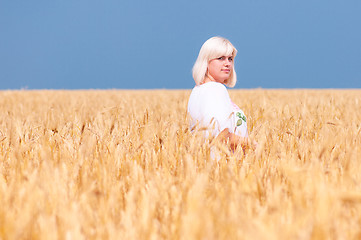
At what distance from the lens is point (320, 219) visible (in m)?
0.98

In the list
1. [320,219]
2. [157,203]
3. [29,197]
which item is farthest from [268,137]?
[29,197]

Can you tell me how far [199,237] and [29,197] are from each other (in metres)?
0.54

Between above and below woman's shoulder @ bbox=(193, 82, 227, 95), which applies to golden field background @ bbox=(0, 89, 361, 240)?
below

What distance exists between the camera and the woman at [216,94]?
7.93 ft

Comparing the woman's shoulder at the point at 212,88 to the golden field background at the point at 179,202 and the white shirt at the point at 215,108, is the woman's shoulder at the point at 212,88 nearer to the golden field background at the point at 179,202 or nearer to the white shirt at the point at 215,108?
the white shirt at the point at 215,108
